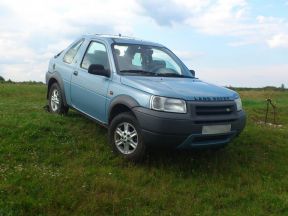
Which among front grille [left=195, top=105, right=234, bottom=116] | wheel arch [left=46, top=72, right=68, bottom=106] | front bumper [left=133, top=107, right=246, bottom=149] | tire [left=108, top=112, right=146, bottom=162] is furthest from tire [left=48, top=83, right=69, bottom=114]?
front grille [left=195, top=105, right=234, bottom=116]

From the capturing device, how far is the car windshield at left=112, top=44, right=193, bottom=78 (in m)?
7.75

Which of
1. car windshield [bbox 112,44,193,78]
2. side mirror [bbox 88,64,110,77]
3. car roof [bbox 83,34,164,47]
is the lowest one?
side mirror [bbox 88,64,110,77]

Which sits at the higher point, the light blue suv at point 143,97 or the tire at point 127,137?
the light blue suv at point 143,97

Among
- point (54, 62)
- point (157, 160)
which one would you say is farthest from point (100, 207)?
point (54, 62)

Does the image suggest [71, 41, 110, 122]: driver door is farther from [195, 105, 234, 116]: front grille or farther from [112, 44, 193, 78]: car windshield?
[195, 105, 234, 116]: front grille

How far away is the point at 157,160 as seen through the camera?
7.39 m

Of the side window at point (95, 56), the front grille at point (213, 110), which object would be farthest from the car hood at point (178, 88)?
the side window at point (95, 56)

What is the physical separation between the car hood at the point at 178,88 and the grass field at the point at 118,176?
4.01 ft

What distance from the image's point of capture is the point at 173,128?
6.41 metres

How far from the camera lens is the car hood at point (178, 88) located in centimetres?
663

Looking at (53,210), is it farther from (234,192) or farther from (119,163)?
(234,192)

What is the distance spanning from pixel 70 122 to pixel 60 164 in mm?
2019

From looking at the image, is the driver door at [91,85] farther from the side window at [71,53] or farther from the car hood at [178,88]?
the car hood at [178,88]

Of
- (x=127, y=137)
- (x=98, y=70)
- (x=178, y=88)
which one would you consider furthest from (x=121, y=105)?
(x=178, y=88)
